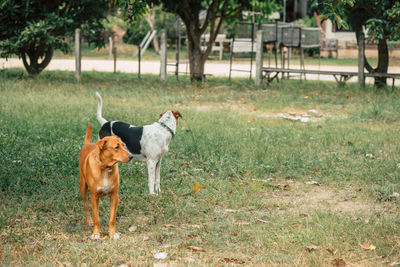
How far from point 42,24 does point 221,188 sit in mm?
10986

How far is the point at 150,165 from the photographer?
6.05 m

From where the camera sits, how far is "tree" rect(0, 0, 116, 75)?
15.7 metres

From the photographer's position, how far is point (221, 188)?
20.7 ft

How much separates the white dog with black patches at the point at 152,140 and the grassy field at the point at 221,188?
0.97 feet

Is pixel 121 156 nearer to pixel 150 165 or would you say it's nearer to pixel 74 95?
pixel 150 165

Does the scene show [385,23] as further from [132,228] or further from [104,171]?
[104,171]

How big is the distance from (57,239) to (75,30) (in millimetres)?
12360

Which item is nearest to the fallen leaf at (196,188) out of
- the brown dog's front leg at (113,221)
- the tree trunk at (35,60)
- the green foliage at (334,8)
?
the brown dog's front leg at (113,221)

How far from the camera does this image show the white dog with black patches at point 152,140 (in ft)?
19.8

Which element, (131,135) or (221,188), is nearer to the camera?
(131,135)

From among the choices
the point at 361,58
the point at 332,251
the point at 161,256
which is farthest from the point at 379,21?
the point at 161,256

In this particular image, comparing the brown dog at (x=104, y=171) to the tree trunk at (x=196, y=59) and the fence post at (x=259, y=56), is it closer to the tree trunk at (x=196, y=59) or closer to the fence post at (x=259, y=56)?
the fence post at (x=259, y=56)

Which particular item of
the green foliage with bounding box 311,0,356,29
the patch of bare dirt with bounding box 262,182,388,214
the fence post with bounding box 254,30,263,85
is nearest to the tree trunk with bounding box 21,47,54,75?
the fence post with bounding box 254,30,263,85

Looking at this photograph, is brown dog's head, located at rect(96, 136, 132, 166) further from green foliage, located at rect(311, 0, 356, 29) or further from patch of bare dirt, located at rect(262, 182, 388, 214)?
green foliage, located at rect(311, 0, 356, 29)
